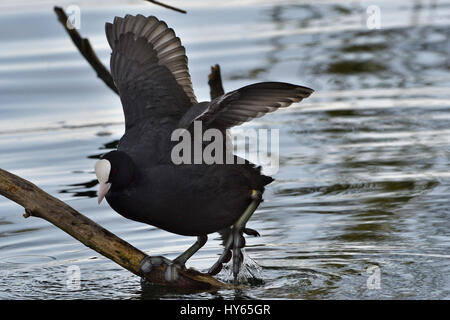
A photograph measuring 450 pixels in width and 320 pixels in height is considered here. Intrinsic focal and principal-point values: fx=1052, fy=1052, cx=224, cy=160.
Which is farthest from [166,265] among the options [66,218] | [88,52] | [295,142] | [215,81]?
[295,142]

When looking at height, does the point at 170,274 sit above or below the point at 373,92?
below

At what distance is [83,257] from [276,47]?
19.1 feet

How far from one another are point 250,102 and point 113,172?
73 centimetres

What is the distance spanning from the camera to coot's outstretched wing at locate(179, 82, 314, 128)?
4.91 meters

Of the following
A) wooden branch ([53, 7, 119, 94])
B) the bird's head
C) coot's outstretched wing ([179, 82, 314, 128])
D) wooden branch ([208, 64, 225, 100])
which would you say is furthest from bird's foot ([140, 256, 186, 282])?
wooden branch ([53, 7, 119, 94])

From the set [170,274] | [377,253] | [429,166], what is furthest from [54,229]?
[429,166]

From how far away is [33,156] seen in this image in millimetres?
8461

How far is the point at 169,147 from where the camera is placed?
5.22 m

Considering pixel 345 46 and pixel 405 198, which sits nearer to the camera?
pixel 405 198

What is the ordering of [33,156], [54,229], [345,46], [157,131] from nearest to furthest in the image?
[157,131] < [54,229] < [33,156] < [345,46]

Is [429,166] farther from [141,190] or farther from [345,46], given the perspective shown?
[345,46]

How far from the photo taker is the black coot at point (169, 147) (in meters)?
5.00

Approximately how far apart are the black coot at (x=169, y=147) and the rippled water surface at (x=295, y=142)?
18.4 inches

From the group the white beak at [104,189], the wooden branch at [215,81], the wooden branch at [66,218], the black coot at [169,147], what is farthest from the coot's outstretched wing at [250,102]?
the wooden branch at [215,81]
